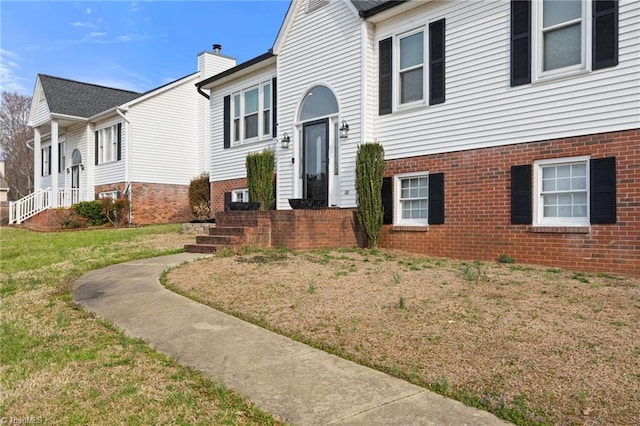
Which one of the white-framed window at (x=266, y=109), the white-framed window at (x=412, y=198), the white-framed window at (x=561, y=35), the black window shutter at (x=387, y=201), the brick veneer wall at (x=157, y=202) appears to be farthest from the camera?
the brick veneer wall at (x=157, y=202)

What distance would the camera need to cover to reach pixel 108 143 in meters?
24.6

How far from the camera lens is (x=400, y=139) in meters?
11.5

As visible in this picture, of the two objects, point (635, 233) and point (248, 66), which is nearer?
point (635, 233)

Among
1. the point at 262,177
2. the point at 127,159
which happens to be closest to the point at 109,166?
the point at 127,159

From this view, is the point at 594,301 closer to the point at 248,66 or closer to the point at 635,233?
the point at 635,233

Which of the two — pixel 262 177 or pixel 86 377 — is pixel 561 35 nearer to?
pixel 262 177

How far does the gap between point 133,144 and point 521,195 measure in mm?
18453

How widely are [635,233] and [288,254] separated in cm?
601

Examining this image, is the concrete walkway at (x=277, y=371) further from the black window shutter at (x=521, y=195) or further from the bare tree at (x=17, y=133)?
the bare tree at (x=17, y=133)

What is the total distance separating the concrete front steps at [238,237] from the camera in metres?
10.9

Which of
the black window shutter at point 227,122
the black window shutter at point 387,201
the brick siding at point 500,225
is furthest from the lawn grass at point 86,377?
the black window shutter at point 227,122

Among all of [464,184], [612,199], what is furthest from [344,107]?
[612,199]

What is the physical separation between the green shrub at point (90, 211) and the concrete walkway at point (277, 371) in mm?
15041

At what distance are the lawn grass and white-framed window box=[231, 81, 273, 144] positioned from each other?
30.4ft
